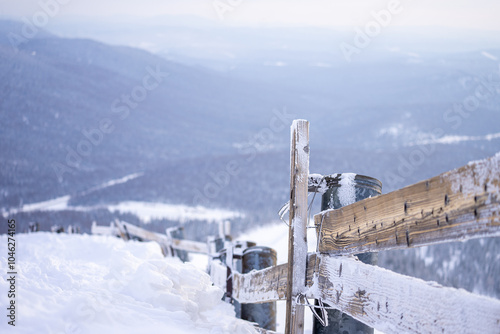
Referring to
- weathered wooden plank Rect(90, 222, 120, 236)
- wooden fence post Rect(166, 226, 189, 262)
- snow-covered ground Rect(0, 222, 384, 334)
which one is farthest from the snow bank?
weathered wooden plank Rect(90, 222, 120, 236)

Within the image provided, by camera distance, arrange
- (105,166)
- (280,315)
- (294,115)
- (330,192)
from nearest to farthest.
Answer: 1. (330,192)
2. (280,315)
3. (105,166)
4. (294,115)

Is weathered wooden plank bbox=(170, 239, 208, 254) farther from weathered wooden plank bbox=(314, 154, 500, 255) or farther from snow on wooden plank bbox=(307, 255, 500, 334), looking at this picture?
weathered wooden plank bbox=(314, 154, 500, 255)

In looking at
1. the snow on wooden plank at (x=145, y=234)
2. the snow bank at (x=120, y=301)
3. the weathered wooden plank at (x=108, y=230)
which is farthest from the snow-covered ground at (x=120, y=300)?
the weathered wooden plank at (x=108, y=230)

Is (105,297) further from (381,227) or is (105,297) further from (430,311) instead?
(430,311)

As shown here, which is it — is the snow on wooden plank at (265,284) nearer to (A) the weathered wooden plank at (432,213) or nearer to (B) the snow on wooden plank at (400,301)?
(B) the snow on wooden plank at (400,301)

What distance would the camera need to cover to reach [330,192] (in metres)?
3.44

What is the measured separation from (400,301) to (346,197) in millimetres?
1267

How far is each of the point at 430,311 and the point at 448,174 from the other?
0.55 metres

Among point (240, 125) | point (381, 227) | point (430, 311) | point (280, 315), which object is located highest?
point (240, 125)

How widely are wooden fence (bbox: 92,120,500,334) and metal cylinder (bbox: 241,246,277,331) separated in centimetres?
175

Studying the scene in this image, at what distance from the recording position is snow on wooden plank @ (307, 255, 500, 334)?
5.77ft

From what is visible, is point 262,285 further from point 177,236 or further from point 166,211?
point 166,211

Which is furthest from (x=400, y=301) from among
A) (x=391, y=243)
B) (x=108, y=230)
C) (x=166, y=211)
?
(x=166, y=211)

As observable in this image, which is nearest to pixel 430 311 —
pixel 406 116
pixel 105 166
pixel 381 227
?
pixel 381 227
